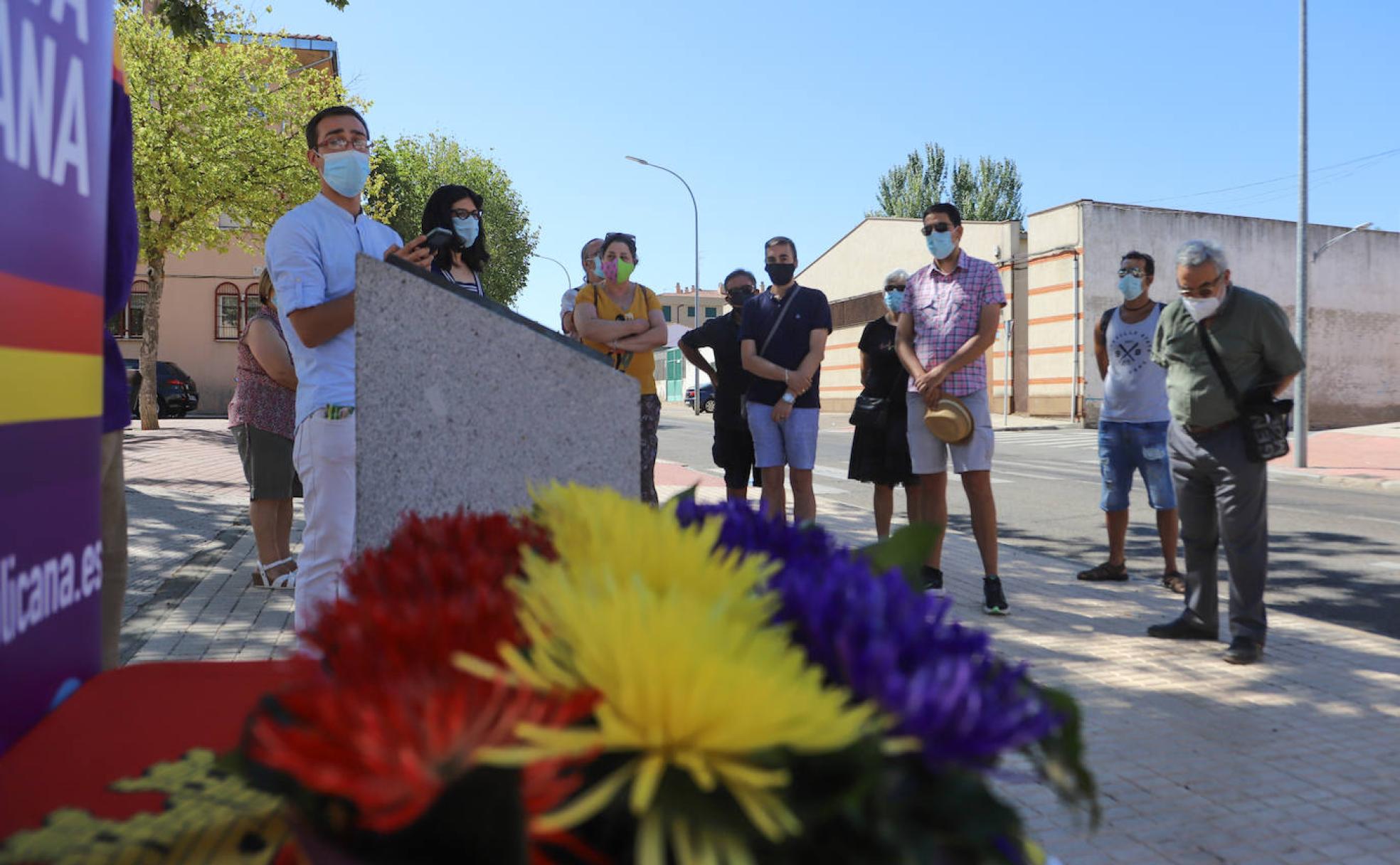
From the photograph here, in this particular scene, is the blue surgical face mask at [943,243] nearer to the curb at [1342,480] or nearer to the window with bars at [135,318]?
the curb at [1342,480]

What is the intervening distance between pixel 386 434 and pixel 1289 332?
437 cm

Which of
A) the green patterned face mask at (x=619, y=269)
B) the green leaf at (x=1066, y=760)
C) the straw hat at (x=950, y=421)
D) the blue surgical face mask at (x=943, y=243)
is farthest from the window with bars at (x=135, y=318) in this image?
the green leaf at (x=1066, y=760)

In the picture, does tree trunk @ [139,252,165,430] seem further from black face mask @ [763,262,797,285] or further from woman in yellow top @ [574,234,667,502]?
woman in yellow top @ [574,234,667,502]

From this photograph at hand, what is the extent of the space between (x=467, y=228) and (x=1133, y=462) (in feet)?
14.3

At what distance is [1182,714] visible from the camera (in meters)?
3.96

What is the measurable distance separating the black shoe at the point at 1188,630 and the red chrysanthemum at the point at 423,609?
4816 mm

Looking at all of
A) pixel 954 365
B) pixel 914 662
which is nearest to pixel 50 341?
pixel 914 662

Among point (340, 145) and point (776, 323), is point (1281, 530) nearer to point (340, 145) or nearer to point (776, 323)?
point (776, 323)

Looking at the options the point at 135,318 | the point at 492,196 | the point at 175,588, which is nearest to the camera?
the point at 175,588

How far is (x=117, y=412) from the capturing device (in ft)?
7.51

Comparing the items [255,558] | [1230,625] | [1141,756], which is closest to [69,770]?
[1141,756]

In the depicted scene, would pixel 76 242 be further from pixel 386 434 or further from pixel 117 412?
pixel 117 412

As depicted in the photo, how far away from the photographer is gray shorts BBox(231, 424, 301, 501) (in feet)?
19.3

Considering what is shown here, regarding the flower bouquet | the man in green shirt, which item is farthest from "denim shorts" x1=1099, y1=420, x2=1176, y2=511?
the flower bouquet
